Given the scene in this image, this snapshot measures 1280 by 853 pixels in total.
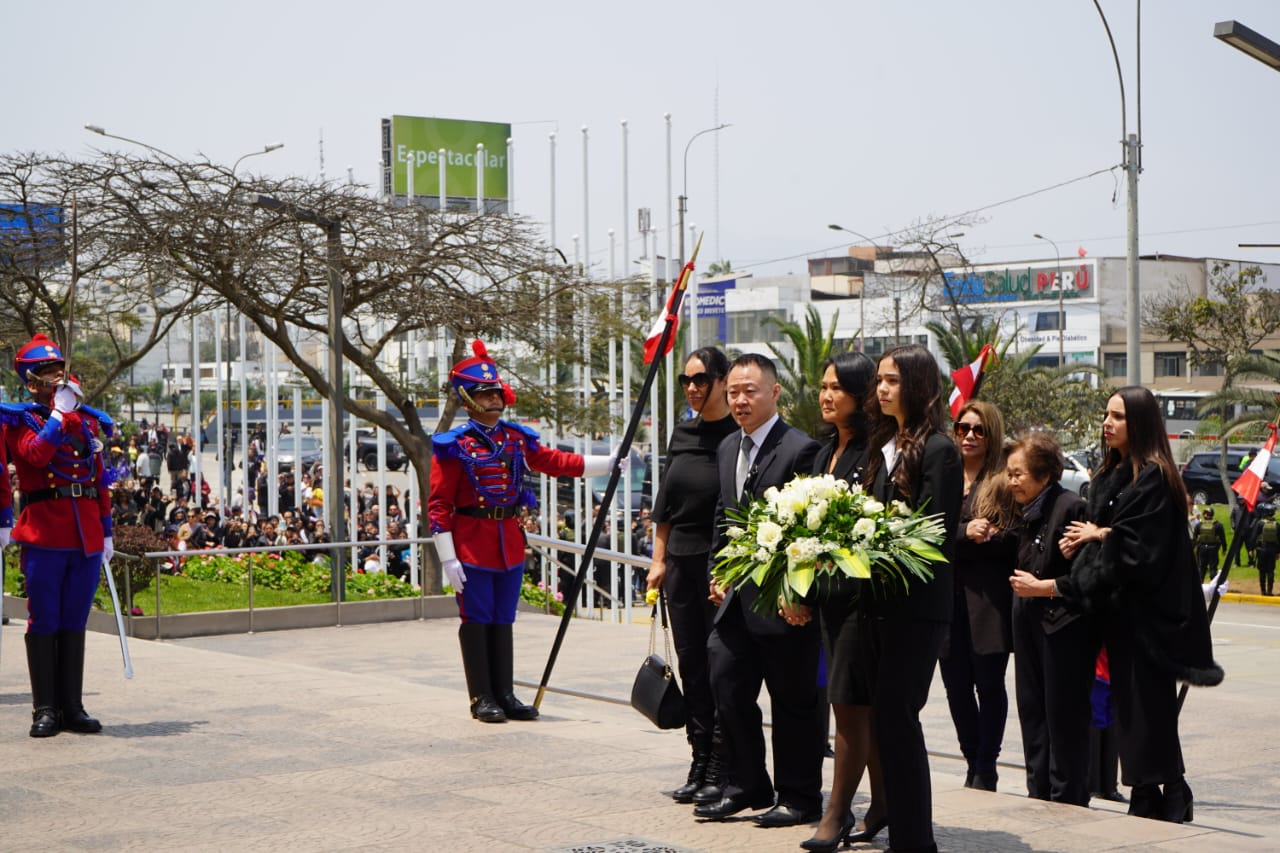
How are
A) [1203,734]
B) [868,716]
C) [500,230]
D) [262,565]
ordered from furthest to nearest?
[500,230]
[262,565]
[1203,734]
[868,716]

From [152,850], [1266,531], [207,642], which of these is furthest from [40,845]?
[1266,531]

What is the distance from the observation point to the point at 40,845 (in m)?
6.09

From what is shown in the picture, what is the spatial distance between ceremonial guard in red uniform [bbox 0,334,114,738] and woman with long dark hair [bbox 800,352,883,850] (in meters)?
4.48

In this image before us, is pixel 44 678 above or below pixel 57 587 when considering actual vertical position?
below

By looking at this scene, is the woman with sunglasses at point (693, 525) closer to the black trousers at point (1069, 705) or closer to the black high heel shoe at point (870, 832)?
the black high heel shoe at point (870, 832)

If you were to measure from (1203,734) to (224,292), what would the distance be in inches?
626

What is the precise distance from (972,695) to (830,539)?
2.93 metres

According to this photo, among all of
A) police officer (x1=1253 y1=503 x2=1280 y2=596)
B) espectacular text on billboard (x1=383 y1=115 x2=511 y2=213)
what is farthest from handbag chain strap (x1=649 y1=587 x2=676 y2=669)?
espectacular text on billboard (x1=383 y1=115 x2=511 y2=213)

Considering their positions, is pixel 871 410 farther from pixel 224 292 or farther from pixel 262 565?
pixel 224 292

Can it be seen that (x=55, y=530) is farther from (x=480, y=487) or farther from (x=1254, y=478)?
(x=1254, y=478)

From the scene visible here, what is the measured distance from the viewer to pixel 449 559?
9258 millimetres

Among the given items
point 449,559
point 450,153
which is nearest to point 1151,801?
point 449,559

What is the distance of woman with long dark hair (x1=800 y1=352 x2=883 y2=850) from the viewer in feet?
18.9

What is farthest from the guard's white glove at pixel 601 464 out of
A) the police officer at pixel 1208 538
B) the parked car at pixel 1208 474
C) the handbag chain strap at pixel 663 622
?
the parked car at pixel 1208 474
